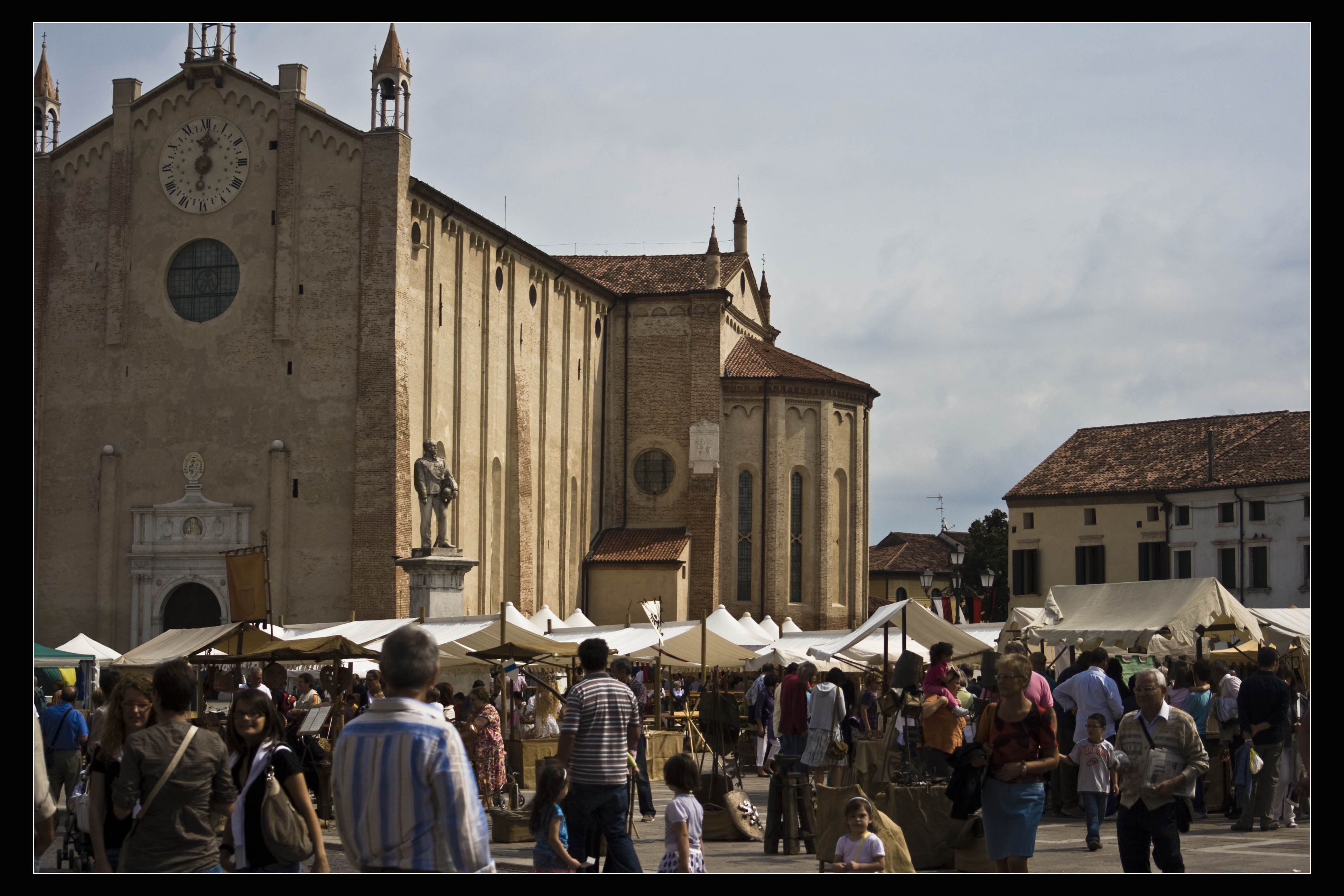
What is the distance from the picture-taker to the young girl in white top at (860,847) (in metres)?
10.3

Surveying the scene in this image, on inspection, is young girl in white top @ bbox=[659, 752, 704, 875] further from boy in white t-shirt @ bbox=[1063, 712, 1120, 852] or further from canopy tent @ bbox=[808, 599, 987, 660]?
canopy tent @ bbox=[808, 599, 987, 660]

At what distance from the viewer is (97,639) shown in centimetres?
4166

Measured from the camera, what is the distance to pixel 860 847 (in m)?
10.3

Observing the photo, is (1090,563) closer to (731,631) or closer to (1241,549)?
(1241,549)

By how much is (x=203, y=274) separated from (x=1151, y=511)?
34.3 meters

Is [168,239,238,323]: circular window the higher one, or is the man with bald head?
[168,239,238,323]: circular window

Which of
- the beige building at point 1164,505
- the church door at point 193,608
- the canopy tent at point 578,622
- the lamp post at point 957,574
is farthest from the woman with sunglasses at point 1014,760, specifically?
the beige building at point 1164,505

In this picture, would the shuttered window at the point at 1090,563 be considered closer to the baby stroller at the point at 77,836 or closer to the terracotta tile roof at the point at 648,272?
the terracotta tile roof at the point at 648,272

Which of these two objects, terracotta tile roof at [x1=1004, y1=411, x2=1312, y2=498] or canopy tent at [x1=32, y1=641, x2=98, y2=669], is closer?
canopy tent at [x1=32, y1=641, x2=98, y2=669]

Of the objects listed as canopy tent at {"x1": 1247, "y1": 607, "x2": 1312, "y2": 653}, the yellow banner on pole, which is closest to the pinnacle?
the yellow banner on pole

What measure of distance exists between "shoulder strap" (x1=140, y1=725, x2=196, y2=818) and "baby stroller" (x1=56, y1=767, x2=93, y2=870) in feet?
11.3

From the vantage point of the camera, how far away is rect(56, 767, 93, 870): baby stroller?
37.3ft

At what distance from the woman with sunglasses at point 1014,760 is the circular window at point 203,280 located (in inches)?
1365
